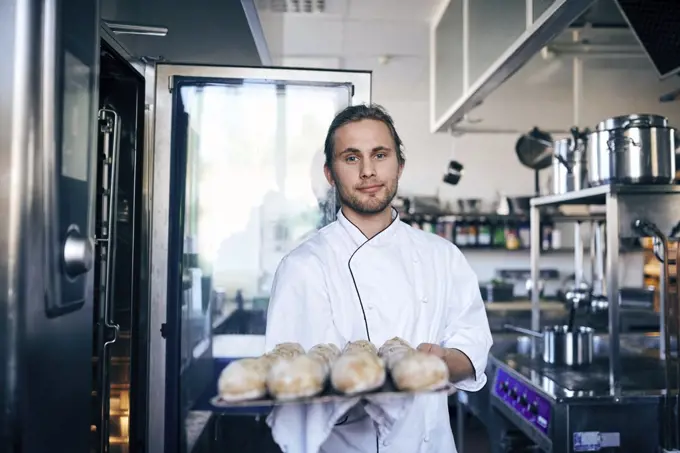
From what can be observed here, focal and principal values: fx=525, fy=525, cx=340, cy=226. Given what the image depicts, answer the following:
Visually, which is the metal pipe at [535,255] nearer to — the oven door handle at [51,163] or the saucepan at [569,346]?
the saucepan at [569,346]

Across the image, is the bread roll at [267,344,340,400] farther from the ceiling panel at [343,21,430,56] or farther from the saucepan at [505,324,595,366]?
the ceiling panel at [343,21,430,56]

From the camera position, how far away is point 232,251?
2.25 metres

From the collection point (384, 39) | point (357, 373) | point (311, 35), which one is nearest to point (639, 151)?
point (357, 373)

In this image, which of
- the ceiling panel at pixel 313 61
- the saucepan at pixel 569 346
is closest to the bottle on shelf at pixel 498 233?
the ceiling panel at pixel 313 61

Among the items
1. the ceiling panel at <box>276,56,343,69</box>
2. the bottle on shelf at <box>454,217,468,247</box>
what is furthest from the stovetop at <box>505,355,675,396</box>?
the bottle on shelf at <box>454,217,468,247</box>

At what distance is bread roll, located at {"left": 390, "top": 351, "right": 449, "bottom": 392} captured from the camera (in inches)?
34.1

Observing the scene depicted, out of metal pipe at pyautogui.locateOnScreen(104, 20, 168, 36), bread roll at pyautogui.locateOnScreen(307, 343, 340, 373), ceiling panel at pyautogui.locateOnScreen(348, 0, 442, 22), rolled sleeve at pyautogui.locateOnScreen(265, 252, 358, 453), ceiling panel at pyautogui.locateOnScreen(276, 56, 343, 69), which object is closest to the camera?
bread roll at pyautogui.locateOnScreen(307, 343, 340, 373)

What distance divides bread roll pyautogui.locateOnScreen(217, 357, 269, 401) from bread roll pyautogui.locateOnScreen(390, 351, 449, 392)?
0.23m

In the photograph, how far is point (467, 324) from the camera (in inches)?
52.9

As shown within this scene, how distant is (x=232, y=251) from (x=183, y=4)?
1.03 meters

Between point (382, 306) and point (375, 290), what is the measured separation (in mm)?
44

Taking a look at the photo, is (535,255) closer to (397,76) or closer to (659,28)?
(659,28)

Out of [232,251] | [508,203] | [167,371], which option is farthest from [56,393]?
[508,203]

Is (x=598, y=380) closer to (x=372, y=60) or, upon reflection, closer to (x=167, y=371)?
(x=167, y=371)
